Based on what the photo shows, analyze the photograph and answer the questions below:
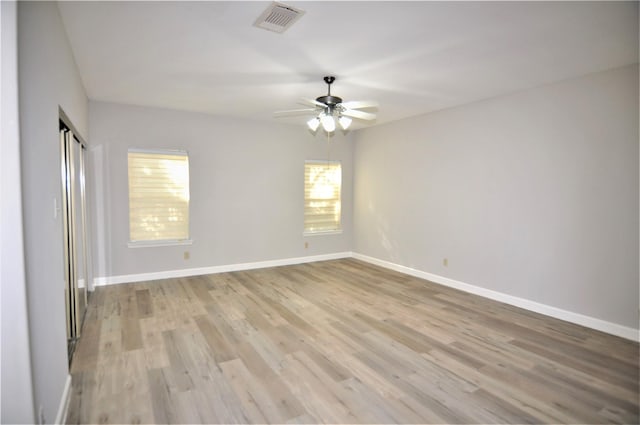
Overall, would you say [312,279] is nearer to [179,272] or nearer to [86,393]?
[179,272]

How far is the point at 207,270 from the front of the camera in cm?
566

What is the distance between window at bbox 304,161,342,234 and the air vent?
4.02m

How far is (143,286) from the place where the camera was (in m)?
4.94

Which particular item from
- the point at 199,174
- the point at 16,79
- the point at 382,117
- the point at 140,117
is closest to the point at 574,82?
the point at 382,117

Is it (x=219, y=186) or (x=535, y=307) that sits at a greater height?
(x=219, y=186)

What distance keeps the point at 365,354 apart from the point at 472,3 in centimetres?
280

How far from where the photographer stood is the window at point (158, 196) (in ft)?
16.8

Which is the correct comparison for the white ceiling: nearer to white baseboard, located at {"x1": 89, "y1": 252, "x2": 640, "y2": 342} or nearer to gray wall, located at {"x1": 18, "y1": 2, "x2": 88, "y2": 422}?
gray wall, located at {"x1": 18, "y1": 2, "x2": 88, "y2": 422}

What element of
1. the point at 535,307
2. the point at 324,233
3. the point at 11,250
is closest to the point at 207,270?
the point at 324,233

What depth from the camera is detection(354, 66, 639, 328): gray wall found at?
3.39 meters

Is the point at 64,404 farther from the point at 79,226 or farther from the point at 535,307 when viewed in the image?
the point at 535,307

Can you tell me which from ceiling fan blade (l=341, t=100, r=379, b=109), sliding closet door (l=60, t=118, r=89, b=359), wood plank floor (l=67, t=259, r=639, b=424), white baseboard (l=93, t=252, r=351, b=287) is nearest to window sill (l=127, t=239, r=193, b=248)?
white baseboard (l=93, t=252, r=351, b=287)

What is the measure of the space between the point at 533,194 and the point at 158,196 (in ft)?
17.0

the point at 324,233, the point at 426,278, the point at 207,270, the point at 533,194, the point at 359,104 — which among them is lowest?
the point at 426,278
